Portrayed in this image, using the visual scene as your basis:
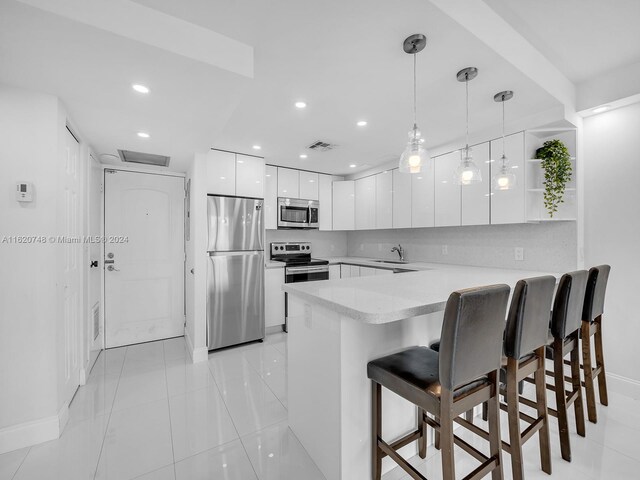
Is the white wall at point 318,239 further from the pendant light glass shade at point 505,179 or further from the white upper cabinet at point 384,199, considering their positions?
the pendant light glass shade at point 505,179

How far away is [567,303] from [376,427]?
1.28 m

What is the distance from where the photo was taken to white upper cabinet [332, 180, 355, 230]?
4852 millimetres

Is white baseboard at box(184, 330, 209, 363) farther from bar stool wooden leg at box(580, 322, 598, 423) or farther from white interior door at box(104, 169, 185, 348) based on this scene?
bar stool wooden leg at box(580, 322, 598, 423)

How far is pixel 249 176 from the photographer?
11.9 feet

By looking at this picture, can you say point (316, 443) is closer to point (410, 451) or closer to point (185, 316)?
point (410, 451)

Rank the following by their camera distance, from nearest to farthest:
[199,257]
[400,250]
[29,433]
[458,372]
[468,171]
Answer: [458,372] → [29,433] → [468,171] → [199,257] → [400,250]

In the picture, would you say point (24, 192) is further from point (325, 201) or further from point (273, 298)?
point (325, 201)

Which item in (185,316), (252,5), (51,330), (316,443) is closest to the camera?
(252,5)

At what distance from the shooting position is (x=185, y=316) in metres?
3.79

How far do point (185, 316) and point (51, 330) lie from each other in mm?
1991

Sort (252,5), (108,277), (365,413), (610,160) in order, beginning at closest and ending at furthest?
(252,5), (365,413), (610,160), (108,277)

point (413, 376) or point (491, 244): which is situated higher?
point (491, 244)

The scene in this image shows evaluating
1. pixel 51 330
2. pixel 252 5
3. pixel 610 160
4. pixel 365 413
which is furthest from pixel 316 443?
pixel 610 160

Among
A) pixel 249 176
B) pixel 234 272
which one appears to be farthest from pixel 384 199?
pixel 234 272
